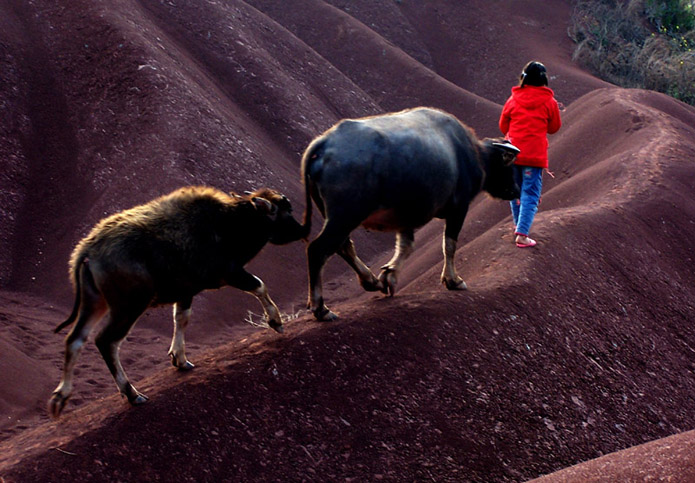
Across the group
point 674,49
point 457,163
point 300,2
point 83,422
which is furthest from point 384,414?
point 674,49

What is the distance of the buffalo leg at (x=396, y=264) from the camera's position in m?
7.39

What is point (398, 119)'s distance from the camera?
7.25m

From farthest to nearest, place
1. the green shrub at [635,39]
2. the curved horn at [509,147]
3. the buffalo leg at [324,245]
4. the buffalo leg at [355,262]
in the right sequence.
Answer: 1. the green shrub at [635,39]
2. the curved horn at [509,147]
3. the buffalo leg at [355,262]
4. the buffalo leg at [324,245]

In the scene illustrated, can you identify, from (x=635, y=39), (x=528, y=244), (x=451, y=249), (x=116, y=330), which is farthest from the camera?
(x=635, y=39)

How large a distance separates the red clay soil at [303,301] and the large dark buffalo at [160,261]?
1.76ft

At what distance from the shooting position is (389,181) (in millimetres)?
6602

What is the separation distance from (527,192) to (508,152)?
0.91m

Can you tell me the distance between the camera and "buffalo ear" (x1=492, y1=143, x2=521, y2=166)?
8.11m

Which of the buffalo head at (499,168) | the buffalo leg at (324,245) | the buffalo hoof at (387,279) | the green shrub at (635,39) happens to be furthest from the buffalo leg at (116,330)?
the green shrub at (635,39)

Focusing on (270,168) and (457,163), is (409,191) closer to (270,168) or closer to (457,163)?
(457,163)

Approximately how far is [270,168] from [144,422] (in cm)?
996

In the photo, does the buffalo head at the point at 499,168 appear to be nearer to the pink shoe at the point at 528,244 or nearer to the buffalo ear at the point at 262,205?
the pink shoe at the point at 528,244

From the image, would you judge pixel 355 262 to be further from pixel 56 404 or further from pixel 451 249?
pixel 56 404

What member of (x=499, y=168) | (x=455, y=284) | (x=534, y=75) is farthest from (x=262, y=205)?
(x=534, y=75)
